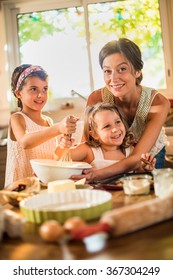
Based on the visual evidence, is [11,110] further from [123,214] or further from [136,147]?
[123,214]

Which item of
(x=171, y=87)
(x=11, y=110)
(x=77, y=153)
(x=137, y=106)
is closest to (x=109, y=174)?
(x=77, y=153)

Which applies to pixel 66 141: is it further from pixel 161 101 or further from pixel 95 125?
pixel 161 101

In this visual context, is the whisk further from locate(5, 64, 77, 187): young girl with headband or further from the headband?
the headband

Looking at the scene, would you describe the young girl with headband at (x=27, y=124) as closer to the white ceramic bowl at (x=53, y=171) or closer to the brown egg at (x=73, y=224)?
the white ceramic bowl at (x=53, y=171)

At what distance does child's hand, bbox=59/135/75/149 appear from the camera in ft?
4.32

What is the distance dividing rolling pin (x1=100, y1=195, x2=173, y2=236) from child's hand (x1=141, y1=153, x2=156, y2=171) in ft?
1.51

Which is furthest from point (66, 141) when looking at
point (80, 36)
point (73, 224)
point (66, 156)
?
point (73, 224)

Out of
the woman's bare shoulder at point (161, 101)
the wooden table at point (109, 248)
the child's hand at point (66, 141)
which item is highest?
the woman's bare shoulder at point (161, 101)

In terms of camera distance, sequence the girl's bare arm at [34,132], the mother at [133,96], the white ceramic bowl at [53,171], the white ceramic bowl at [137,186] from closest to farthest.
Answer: the white ceramic bowl at [137,186] < the white ceramic bowl at [53,171] < the girl's bare arm at [34,132] < the mother at [133,96]

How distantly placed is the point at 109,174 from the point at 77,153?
14cm

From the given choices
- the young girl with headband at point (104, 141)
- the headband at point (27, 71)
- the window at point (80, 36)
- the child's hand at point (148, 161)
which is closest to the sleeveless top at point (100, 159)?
the young girl with headband at point (104, 141)

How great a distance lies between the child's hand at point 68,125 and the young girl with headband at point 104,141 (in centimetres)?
5

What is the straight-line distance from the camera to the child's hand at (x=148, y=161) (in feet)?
4.02

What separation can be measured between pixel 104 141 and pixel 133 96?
214 mm
